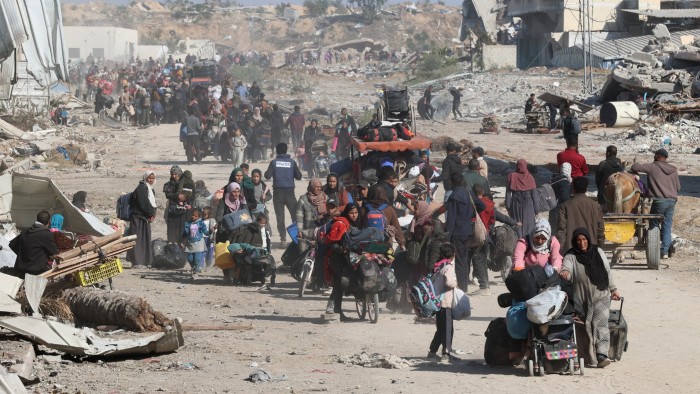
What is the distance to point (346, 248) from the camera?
13.0m

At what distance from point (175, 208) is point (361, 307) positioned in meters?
5.18

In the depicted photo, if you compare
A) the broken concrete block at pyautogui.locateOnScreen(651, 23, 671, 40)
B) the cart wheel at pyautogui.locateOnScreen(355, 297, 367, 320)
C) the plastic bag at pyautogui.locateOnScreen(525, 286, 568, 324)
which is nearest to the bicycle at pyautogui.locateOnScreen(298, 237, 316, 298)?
the cart wheel at pyautogui.locateOnScreen(355, 297, 367, 320)

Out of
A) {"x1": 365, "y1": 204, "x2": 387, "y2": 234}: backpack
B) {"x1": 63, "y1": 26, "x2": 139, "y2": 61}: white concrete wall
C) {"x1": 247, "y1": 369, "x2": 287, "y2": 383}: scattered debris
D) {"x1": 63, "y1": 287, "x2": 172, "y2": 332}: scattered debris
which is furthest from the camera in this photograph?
{"x1": 63, "y1": 26, "x2": 139, "y2": 61}: white concrete wall

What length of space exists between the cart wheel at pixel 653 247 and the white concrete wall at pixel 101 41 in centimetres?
8609

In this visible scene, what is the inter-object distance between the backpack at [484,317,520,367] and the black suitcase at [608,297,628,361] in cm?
83

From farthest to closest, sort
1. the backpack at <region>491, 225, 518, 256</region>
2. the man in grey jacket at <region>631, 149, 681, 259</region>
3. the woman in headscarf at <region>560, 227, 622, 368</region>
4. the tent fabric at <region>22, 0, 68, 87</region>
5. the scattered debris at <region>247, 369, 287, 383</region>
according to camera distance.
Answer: the tent fabric at <region>22, 0, 68, 87</region>
the man in grey jacket at <region>631, 149, 681, 259</region>
the backpack at <region>491, 225, 518, 256</region>
the woman in headscarf at <region>560, 227, 622, 368</region>
the scattered debris at <region>247, 369, 287, 383</region>

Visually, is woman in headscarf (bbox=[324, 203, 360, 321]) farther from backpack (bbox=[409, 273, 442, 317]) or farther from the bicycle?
backpack (bbox=[409, 273, 442, 317])

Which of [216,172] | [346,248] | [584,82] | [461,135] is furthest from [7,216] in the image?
[584,82]

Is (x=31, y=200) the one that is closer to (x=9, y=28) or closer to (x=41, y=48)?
(x=9, y=28)

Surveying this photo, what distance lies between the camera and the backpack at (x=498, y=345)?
34.2 ft

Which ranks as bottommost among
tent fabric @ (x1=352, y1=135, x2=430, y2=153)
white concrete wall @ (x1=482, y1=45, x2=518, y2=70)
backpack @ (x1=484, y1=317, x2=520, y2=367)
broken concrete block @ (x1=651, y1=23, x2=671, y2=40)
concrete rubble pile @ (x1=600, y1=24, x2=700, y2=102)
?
backpack @ (x1=484, y1=317, x2=520, y2=367)

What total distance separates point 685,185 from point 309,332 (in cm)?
1337

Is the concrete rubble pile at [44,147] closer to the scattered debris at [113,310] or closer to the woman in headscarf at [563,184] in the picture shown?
the woman in headscarf at [563,184]

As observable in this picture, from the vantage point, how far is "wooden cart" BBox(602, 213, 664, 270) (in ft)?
51.1
